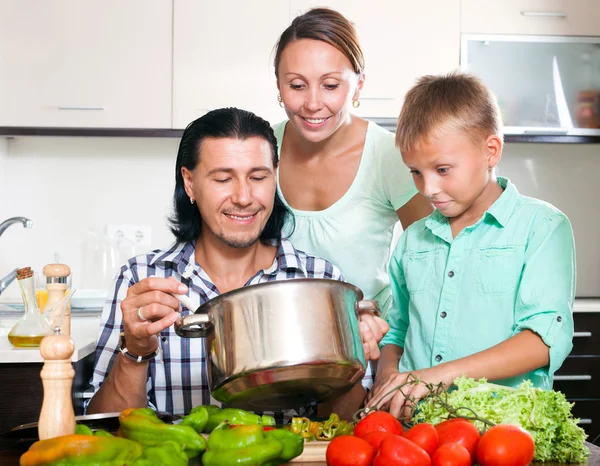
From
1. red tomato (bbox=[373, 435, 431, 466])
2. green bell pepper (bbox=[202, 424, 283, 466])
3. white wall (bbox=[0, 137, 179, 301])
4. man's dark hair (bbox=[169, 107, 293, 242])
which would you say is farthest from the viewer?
white wall (bbox=[0, 137, 179, 301])

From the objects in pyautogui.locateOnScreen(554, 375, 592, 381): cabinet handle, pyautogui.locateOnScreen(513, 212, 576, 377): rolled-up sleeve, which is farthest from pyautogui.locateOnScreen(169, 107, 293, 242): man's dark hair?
pyautogui.locateOnScreen(554, 375, 592, 381): cabinet handle

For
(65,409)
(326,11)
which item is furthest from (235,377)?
(326,11)

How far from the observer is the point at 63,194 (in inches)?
140

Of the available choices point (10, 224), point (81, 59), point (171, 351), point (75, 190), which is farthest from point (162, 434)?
point (75, 190)

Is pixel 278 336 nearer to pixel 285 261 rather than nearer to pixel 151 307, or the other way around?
pixel 151 307

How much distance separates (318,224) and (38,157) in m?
1.91

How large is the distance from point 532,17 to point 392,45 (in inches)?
24.2

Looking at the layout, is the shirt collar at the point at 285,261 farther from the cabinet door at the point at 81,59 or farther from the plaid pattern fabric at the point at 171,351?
the cabinet door at the point at 81,59

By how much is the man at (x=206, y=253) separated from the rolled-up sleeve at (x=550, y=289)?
39 centimetres

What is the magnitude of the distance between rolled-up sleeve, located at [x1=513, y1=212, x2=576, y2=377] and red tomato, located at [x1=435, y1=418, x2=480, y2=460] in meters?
0.53

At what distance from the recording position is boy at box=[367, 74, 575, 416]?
1493 millimetres

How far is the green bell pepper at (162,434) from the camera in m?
1.07

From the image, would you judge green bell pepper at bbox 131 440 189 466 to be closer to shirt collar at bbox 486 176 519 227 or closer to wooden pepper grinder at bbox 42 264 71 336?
shirt collar at bbox 486 176 519 227

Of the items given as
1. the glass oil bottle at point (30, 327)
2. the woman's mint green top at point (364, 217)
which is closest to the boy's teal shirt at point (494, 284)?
the woman's mint green top at point (364, 217)
